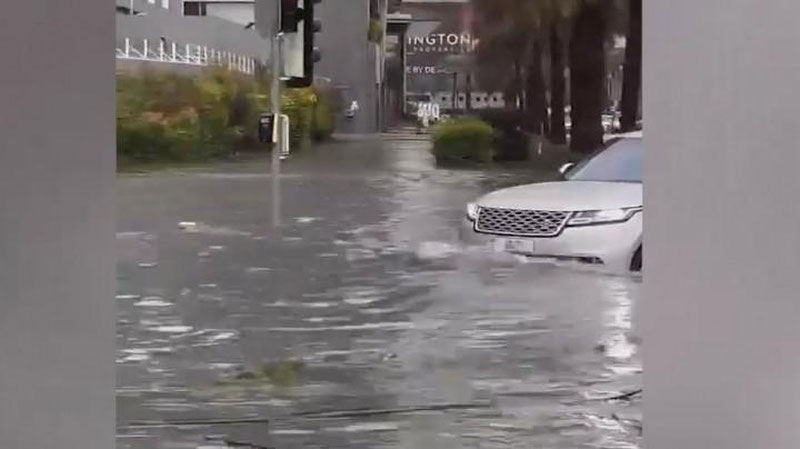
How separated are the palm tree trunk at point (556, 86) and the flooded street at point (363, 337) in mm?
842

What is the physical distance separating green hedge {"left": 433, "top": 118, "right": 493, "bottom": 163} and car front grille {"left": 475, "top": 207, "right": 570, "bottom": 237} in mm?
7655

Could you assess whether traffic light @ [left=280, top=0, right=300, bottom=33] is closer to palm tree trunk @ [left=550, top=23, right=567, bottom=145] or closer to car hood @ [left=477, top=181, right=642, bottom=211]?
car hood @ [left=477, top=181, right=642, bottom=211]

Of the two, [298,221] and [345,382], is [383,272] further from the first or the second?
[345,382]

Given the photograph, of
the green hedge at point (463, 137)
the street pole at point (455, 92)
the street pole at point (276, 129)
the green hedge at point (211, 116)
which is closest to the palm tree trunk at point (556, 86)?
the green hedge at point (463, 137)

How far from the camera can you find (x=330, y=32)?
19.9 meters

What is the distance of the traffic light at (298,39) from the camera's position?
12.8 meters

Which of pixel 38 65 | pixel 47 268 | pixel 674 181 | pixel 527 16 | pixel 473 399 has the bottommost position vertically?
pixel 473 399

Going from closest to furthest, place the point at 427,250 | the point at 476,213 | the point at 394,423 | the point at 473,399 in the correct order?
the point at 394,423, the point at 473,399, the point at 476,213, the point at 427,250

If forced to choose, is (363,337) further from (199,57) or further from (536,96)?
(199,57)

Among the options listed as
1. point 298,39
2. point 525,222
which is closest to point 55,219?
point 525,222

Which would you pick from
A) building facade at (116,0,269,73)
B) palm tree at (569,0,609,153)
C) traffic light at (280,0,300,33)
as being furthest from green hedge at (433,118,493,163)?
traffic light at (280,0,300,33)

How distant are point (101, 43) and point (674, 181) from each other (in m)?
1.71

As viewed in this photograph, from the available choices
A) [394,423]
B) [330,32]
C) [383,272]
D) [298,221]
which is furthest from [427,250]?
[394,423]

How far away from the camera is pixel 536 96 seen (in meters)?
17.7
